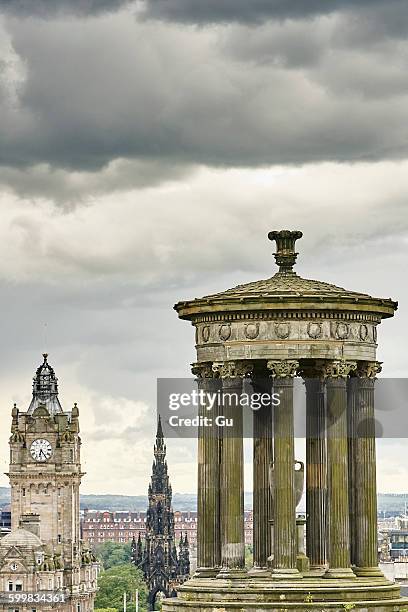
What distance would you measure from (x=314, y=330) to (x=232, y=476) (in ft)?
10.8

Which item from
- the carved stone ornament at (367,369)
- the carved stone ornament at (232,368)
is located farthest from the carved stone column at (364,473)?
the carved stone ornament at (232,368)

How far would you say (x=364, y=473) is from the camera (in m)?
49.5

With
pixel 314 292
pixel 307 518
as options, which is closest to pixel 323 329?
pixel 314 292

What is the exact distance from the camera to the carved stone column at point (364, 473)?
49.4 meters

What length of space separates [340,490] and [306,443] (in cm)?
126

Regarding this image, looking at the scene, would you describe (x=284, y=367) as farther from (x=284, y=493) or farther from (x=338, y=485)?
(x=338, y=485)

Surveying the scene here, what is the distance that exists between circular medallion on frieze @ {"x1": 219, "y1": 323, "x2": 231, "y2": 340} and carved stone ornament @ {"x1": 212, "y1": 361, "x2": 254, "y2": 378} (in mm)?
A: 513

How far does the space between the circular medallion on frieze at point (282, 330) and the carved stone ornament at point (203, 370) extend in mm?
1666

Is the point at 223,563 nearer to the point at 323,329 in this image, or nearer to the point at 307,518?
the point at 307,518

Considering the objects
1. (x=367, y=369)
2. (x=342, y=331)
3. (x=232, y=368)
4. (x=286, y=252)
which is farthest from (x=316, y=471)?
(x=286, y=252)

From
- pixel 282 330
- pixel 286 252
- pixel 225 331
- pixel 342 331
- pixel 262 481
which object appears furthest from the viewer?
pixel 286 252

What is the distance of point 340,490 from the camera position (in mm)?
48594

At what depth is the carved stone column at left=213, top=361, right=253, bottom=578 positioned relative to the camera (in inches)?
1916

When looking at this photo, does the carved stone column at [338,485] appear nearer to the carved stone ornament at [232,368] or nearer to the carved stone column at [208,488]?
the carved stone ornament at [232,368]
